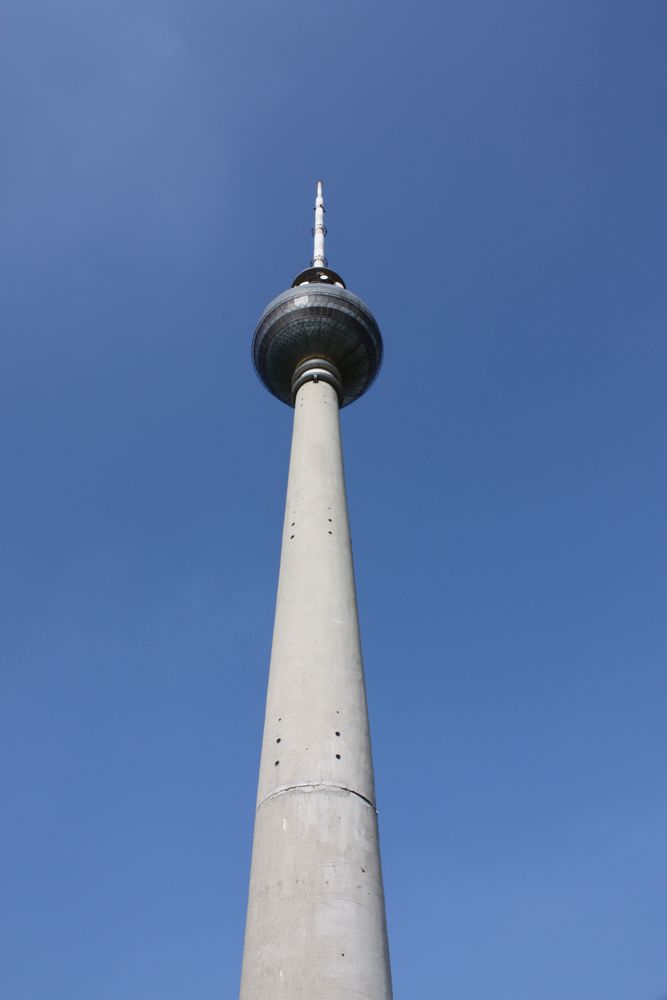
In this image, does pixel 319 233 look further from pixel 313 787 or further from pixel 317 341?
pixel 313 787

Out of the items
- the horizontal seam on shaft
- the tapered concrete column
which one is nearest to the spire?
the tapered concrete column

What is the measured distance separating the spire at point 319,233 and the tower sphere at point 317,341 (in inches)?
152

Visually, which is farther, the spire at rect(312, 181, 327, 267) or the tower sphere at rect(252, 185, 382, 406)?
the spire at rect(312, 181, 327, 267)

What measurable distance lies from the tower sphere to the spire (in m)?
3.87

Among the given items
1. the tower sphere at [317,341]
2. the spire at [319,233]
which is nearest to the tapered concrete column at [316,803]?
the tower sphere at [317,341]

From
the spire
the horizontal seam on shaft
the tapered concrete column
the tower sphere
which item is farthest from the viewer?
the spire

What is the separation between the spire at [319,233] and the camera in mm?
35750

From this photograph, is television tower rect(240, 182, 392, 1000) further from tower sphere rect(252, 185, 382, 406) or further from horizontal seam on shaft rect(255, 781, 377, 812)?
tower sphere rect(252, 185, 382, 406)

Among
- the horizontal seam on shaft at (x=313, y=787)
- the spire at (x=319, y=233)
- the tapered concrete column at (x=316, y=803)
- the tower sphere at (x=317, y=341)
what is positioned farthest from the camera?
the spire at (x=319, y=233)


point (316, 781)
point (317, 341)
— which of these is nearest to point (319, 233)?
point (317, 341)

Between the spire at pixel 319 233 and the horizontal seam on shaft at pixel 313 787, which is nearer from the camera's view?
the horizontal seam on shaft at pixel 313 787

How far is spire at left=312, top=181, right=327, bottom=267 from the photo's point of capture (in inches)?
1407

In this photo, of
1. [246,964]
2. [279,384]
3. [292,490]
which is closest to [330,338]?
[279,384]

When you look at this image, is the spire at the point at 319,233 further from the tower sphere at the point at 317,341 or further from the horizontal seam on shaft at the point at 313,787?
the horizontal seam on shaft at the point at 313,787
